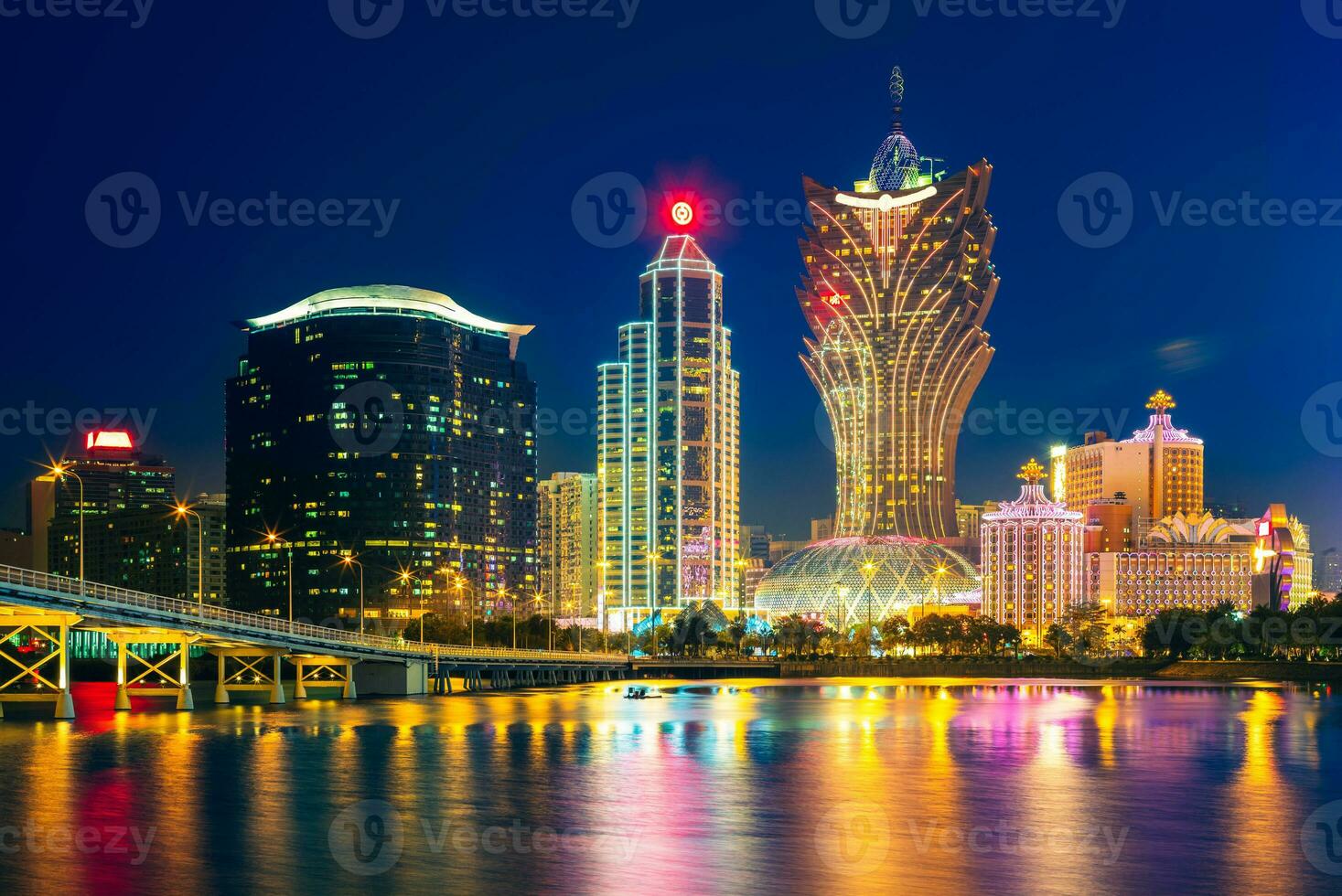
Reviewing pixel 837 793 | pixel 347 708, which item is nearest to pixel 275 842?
pixel 837 793

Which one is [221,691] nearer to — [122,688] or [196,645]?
[196,645]

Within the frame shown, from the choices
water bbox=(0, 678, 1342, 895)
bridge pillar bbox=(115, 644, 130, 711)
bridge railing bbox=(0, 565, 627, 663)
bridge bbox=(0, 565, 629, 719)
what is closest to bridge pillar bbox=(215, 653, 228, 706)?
bridge bbox=(0, 565, 629, 719)

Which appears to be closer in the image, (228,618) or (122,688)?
(122,688)

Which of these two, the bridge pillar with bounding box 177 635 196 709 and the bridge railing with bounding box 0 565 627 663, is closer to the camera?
the bridge railing with bounding box 0 565 627 663

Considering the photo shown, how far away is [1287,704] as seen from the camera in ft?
482

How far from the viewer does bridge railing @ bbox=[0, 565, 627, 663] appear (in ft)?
333

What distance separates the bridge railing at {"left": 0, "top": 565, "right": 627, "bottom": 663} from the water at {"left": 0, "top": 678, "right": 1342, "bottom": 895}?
8224 millimetres

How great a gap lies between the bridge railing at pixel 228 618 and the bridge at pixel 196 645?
0.16 metres

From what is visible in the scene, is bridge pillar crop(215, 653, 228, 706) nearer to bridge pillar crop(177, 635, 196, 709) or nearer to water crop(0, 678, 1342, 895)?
bridge pillar crop(177, 635, 196, 709)

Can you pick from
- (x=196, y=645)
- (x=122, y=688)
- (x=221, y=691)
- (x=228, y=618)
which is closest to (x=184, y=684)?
(x=122, y=688)

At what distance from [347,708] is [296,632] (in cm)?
814

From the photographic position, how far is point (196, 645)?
141 meters

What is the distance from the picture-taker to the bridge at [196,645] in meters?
102

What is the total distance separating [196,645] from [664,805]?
290 feet
